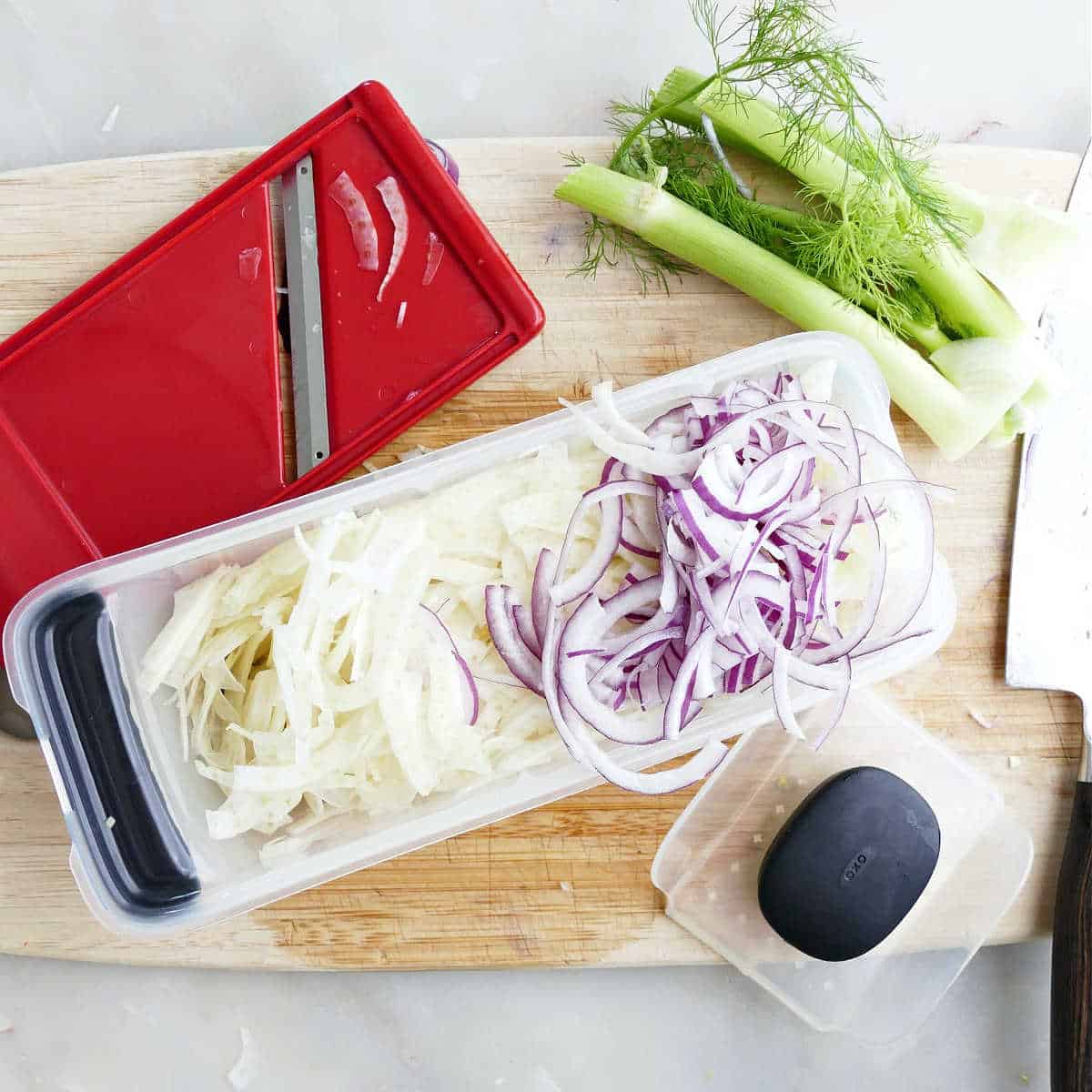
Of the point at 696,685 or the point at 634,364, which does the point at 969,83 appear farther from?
the point at 696,685

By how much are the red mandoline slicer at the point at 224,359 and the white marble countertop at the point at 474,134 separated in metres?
0.32

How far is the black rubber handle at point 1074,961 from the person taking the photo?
149cm

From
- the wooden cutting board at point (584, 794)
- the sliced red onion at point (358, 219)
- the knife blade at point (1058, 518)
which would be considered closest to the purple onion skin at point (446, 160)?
the wooden cutting board at point (584, 794)

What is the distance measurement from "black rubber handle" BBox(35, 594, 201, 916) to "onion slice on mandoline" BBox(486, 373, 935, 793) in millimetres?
525

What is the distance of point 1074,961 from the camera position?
59.2 inches

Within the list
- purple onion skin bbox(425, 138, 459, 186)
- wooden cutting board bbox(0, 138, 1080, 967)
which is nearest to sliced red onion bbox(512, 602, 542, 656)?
wooden cutting board bbox(0, 138, 1080, 967)

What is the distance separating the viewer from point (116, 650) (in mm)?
1347

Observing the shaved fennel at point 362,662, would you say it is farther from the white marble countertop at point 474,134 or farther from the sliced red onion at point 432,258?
the white marble countertop at point 474,134

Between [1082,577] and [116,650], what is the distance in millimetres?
1462

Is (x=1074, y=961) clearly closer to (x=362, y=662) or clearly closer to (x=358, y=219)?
(x=362, y=662)

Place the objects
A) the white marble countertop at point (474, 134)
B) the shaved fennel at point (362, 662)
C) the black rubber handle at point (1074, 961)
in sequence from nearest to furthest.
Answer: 1. the shaved fennel at point (362, 662)
2. the black rubber handle at point (1074, 961)
3. the white marble countertop at point (474, 134)

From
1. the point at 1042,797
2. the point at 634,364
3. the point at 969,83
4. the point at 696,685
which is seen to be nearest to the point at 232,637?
the point at 696,685

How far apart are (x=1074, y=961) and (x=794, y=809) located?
471mm

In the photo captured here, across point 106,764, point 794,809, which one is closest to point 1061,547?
point 794,809
